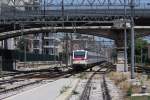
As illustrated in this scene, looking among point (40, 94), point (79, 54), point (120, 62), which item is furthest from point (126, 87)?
point (79, 54)

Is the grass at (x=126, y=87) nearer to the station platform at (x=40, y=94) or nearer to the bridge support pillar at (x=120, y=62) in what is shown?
→ the station platform at (x=40, y=94)

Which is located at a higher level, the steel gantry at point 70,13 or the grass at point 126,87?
the steel gantry at point 70,13

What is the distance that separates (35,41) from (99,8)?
12482 cm

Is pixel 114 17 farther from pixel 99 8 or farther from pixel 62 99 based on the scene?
pixel 62 99

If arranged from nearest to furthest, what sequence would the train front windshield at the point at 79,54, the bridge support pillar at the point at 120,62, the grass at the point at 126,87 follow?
1. the grass at the point at 126,87
2. the bridge support pillar at the point at 120,62
3. the train front windshield at the point at 79,54

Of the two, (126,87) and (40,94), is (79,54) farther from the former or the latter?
(40,94)

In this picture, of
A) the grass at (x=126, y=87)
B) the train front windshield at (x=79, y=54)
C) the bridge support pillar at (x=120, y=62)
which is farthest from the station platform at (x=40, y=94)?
the train front windshield at (x=79, y=54)

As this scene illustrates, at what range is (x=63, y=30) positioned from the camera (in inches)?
3076

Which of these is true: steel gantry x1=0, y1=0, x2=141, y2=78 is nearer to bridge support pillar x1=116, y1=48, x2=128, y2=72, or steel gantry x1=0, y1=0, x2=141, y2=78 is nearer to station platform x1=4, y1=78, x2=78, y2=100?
bridge support pillar x1=116, y1=48, x2=128, y2=72

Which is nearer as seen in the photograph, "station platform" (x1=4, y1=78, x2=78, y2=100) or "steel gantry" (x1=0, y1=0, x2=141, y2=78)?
"station platform" (x1=4, y1=78, x2=78, y2=100)

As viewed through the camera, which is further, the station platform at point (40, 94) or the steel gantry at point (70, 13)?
the steel gantry at point (70, 13)

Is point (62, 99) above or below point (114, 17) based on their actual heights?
below

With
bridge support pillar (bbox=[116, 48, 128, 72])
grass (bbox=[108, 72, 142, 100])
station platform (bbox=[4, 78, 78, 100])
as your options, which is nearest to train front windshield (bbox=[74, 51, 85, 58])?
bridge support pillar (bbox=[116, 48, 128, 72])

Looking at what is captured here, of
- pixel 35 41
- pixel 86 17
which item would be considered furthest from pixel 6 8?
pixel 35 41
